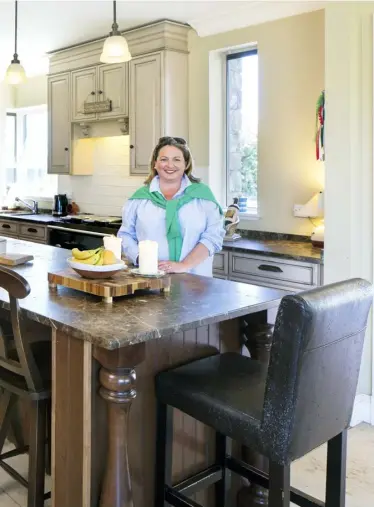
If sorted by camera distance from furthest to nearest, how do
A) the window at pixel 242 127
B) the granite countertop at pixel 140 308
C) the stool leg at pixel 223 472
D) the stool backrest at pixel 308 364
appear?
the window at pixel 242 127, the stool leg at pixel 223 472, the granite countertop at pixel 140 308, the stool backrest at pixel 308 364

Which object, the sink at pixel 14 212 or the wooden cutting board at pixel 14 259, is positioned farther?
the sink at pixel 14 212

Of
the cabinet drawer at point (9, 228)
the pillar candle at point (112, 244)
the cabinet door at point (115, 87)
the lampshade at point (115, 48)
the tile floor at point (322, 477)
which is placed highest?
the cabinet door at point (115, 87)

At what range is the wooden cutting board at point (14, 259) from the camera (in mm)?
2746

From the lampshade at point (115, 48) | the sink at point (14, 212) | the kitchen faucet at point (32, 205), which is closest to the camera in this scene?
the lampshade at point (115, 48)

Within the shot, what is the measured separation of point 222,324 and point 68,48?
4.16 m

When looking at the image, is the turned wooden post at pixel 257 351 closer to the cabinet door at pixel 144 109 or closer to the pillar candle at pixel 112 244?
the pillar candle at pixel 112 244

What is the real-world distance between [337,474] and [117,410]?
2.36ft

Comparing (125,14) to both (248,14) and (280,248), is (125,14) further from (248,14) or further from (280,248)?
(280,248)

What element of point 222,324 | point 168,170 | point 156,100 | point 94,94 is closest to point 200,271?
point 168,170

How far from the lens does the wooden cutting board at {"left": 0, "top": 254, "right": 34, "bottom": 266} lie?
2.75 meters

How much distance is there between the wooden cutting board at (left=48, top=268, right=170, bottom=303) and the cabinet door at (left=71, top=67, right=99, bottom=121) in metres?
3.43

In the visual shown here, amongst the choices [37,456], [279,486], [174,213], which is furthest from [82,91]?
[279,486]

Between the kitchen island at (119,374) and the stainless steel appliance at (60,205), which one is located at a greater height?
the stainless steel appliance at (60,205)

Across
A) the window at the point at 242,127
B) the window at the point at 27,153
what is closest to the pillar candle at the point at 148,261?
the window at the point at 242,127
